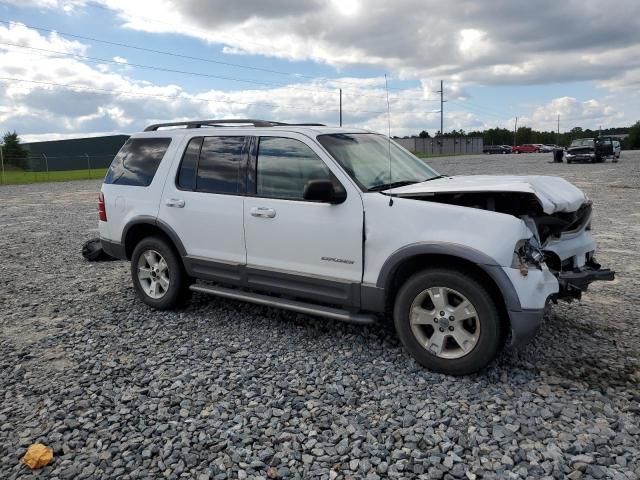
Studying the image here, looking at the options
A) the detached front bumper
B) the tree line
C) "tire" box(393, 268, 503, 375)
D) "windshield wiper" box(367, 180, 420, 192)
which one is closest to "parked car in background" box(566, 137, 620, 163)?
the detached front bumper

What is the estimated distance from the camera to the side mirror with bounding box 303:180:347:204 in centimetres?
420

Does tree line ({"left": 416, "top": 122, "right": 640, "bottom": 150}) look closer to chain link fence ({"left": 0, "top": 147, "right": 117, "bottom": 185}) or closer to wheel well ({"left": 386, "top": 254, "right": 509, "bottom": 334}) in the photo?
chain link fence ({"left": 0, "top": 147, "right": 117, "bottom": 185})

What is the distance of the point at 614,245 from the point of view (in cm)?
880

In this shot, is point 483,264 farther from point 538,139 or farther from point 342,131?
point 538,139

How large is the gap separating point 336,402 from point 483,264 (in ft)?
4.72

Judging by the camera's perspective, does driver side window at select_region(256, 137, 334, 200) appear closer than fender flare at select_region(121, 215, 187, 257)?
Yes

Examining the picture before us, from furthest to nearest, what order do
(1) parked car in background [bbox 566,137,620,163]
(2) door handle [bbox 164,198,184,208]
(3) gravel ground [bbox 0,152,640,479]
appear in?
(1) parked car in background [bbox 566,137,620,163] < (2) door handle [bbox 164,198,184,208] < (3) gravel ground [bbox 0,152,640,479]

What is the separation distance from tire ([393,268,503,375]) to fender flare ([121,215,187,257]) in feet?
8.14

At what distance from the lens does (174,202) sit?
5496 mm

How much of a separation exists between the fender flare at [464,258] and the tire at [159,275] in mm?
2484

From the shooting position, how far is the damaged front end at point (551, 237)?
384 cm

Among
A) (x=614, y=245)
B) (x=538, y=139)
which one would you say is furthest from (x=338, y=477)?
(x=538, y=139)

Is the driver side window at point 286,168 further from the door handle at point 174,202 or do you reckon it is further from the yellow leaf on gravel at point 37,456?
the yellow leaf on gravel at point 37,456

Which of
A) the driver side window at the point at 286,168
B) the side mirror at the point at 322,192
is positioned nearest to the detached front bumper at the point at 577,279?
the side mirror at the point at 322,192
